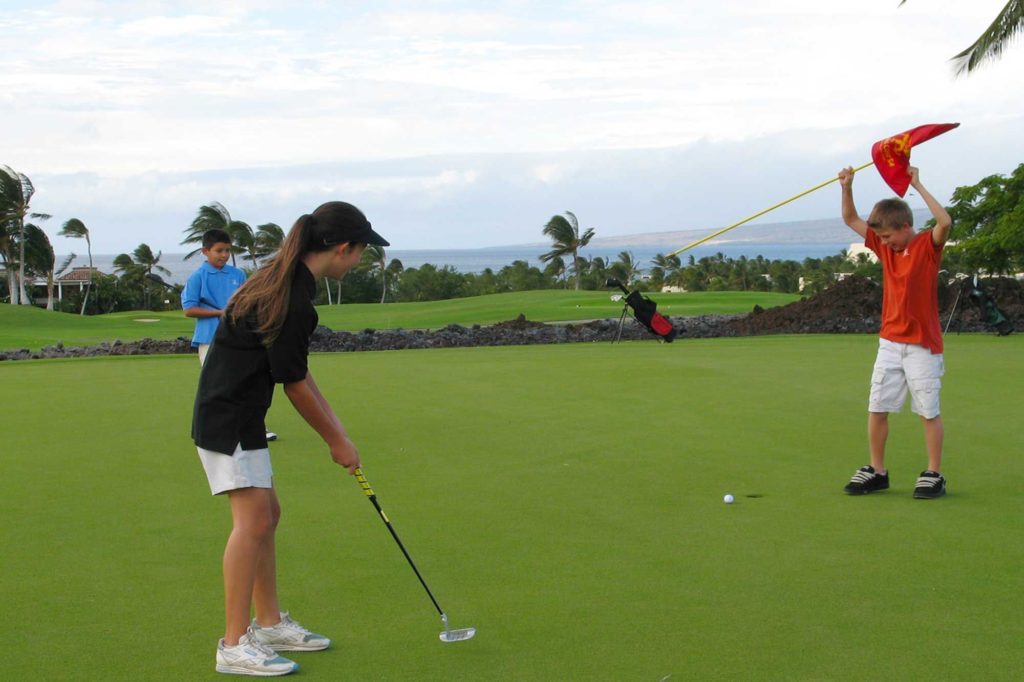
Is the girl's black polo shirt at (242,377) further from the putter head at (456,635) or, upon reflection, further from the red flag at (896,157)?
the red flag at (896,157)

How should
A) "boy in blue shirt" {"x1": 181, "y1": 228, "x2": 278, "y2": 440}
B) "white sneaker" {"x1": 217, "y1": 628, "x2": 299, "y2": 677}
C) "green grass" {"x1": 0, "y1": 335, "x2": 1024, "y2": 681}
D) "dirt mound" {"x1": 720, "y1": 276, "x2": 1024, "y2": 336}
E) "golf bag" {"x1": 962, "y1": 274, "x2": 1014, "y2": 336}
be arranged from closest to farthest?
1. "white sneaker" {"x1": 217, "y1": 628, "x2": 299, "y2": 677}
2. "green grass" {"x1": 0, "y1": 335, "x2": 1024, "y2": 681}
3. "boy in blue shirt" {"x1": 181, "y1": 228, "x2": 278, "y2": 440}
4. "golf bag" {"x1": 962, "y1": 274, "x2": 1014, "y2": 336}
5. "dirt mound" {"x1": 720, "y1": 276, "x2": 1024, "y2": 336}

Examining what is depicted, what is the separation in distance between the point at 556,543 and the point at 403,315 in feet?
109

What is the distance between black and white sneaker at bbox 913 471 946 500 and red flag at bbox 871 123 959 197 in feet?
5.68

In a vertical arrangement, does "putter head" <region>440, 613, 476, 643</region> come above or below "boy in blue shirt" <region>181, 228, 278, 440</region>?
below

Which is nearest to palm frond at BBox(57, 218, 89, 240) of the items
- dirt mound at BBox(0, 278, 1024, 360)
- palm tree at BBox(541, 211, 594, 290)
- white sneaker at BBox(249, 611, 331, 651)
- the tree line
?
the tree line

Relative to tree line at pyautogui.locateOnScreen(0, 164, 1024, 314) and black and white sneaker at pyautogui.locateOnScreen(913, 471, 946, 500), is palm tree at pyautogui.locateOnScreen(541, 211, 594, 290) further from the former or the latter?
black and white sneaker at pyautogui.locateOnScreen(913, 471, 946, 500)

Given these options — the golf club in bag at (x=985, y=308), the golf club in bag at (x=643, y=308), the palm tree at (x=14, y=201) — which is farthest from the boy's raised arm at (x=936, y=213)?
the palm tree at (x=14, y=201)

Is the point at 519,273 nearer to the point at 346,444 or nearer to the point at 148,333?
the point at 148,333

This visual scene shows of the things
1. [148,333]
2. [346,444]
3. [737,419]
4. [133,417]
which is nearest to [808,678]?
[346,444]

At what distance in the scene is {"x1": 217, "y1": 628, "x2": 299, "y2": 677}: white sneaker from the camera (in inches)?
169

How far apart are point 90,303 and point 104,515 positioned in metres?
58.6

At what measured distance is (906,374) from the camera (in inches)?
284

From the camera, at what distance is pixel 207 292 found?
914cm

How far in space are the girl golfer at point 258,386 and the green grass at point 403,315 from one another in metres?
23.6
